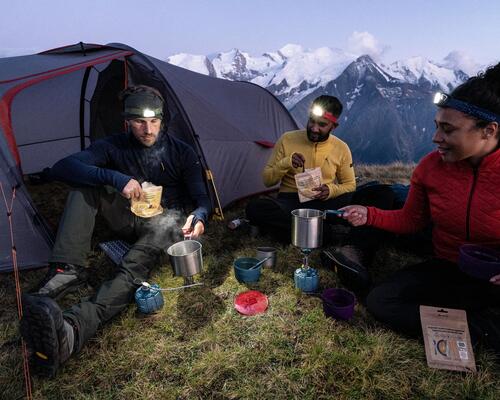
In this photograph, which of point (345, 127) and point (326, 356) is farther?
point (345, 127)

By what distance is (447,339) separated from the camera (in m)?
2.28

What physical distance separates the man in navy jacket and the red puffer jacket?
1.92 metres

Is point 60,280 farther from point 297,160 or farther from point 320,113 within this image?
point 320,113

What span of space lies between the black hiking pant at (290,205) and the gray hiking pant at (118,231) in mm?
1019

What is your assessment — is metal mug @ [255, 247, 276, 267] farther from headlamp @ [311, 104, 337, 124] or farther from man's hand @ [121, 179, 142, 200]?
headlamp @ [311, 104, 337, 124]

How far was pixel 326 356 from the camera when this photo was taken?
91.1 inches

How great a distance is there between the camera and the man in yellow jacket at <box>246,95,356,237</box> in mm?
3830

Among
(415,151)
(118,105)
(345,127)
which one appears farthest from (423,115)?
(118,105)

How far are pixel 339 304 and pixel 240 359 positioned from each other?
0.93 meters

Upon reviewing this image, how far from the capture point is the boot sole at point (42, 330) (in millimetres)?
1983

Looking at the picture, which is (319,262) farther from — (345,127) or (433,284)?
(345,127)

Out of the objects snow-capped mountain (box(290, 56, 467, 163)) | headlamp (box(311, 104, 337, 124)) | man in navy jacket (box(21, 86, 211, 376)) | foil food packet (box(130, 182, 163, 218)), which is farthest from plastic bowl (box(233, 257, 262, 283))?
snow-capped mountain (box(290, 56, 467, 163))

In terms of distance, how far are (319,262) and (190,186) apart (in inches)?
66.2

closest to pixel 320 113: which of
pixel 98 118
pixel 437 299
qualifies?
pixel 437 299
